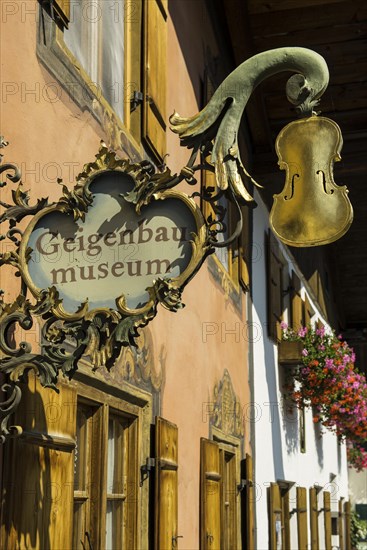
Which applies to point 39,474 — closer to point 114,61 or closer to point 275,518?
point 114,61

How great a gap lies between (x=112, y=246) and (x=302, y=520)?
29.1 ft

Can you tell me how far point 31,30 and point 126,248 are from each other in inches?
57.9

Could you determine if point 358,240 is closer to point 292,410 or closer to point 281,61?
point 292,410

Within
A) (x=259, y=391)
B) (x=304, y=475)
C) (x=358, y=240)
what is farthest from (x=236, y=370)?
(x=358, y=240)

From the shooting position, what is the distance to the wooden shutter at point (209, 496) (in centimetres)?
623

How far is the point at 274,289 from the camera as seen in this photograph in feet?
34.0

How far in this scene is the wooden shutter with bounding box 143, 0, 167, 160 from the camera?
529 centimetres

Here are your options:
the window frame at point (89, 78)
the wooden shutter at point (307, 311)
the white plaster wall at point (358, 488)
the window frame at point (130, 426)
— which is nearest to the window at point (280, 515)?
the wooden shutter at point (307, 311)

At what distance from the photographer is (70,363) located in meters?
2.62

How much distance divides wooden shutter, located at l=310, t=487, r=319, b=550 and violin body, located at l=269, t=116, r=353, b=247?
9.92m

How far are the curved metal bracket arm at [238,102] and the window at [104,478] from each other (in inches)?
73.6

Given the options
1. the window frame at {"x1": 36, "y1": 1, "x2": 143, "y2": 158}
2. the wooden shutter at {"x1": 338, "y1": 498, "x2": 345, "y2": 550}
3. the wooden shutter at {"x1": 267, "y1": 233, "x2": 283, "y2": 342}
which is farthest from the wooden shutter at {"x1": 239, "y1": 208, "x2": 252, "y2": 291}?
the wooden shutter at {"x1": 338, "y1": 498, "x2": 345, "y2": 550}

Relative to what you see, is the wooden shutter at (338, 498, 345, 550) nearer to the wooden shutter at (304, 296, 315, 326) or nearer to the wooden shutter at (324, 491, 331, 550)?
the wooden shutter at (324, 491, 331, 550)

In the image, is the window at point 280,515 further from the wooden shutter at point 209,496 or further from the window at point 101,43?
the window at point 101,43
